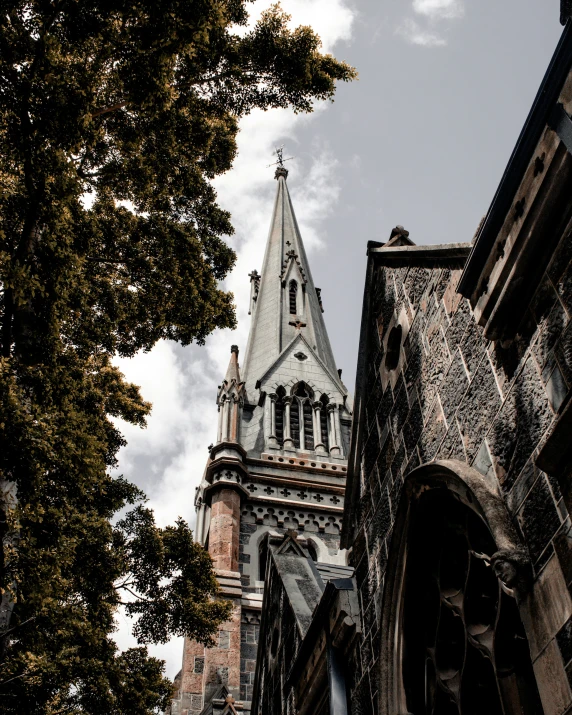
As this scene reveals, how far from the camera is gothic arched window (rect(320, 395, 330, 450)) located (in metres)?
29.5

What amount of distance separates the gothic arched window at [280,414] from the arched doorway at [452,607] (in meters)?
23.5

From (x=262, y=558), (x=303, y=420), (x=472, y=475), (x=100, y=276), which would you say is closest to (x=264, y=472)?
(x=262, y=558)

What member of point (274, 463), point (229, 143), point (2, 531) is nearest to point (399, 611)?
point (2, 531)

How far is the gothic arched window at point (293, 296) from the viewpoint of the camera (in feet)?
125

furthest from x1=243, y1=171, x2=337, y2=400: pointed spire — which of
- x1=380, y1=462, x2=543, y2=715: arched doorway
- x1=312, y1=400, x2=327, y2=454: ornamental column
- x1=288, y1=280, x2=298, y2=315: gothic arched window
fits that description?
x1=380, y1=462, x2=543, y2=715: arched doorway

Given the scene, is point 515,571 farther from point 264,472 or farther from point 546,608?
point 264,472

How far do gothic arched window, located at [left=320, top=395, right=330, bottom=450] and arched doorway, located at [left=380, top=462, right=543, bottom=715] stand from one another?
77.5 feet

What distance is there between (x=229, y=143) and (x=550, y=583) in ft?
28.6

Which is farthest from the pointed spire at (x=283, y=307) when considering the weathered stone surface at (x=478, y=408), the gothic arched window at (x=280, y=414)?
the weathered stone surface at (x=478, y=408)

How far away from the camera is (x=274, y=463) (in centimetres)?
2673

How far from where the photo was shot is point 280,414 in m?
30.4

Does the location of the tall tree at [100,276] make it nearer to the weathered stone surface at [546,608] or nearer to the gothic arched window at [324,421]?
the weathered stone surface at [546,608]

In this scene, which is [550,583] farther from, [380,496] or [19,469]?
[19,469]

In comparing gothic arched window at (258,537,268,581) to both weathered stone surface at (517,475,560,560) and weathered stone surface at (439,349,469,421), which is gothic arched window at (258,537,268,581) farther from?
weathered stone surface at (517,475,560,560)
